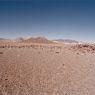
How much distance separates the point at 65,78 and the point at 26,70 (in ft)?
10.5

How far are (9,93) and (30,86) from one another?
1444 millimetres

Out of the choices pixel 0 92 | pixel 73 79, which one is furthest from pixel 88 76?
pixel 0 92

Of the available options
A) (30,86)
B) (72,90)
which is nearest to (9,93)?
(30,86)

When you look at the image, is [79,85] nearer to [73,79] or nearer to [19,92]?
[73,79]

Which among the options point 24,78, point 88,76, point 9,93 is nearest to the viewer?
point 9,93

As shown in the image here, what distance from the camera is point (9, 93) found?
28.0 ft

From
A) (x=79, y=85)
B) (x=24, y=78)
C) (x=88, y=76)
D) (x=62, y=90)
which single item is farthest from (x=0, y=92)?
(x=88, y=76)

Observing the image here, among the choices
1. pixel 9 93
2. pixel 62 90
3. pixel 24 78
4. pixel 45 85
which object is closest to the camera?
pixel 9 93

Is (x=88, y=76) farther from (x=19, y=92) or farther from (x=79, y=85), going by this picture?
(x=19, y=92)

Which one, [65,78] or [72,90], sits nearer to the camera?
[72,90]

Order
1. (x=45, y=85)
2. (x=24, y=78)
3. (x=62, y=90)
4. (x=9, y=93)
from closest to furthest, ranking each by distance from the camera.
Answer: (x=9, y=93) → (x=62, y=90) → (x=45, y=85) → (x=24, y=78)

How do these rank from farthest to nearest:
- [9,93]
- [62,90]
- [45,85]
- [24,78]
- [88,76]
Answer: [88,76]
[24,78]
[45,85]
[62,90]
[9,93]

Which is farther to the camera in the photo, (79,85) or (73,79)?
(73,79)

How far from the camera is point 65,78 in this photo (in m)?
11.6
